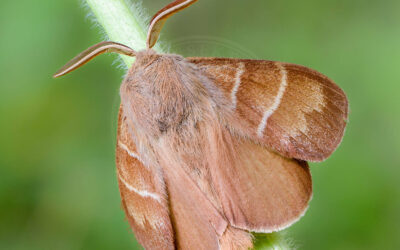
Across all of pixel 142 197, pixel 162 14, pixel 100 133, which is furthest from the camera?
pixel 100 133

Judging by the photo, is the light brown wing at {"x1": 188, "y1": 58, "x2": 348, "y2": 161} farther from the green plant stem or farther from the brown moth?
the green plant stem

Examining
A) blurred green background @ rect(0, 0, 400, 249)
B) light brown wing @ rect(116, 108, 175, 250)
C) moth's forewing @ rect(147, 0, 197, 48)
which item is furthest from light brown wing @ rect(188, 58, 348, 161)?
blurred green background @ rect(0, 0, 400, 249)

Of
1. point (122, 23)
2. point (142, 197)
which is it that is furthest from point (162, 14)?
point (142, 197)

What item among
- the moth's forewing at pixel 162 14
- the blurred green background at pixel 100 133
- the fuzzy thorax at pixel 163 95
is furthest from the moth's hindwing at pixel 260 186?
the blurred green background at pixel 100 133

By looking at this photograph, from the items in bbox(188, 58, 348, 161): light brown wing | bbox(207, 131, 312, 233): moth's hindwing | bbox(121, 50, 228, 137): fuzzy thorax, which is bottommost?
bbox(207, 131, 312, 233): moth's hindwing

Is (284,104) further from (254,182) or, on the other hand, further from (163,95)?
(163,95)

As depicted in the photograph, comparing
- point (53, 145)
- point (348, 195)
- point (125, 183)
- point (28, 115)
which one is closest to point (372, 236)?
point (348, 195)

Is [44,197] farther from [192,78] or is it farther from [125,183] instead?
[192,78]
